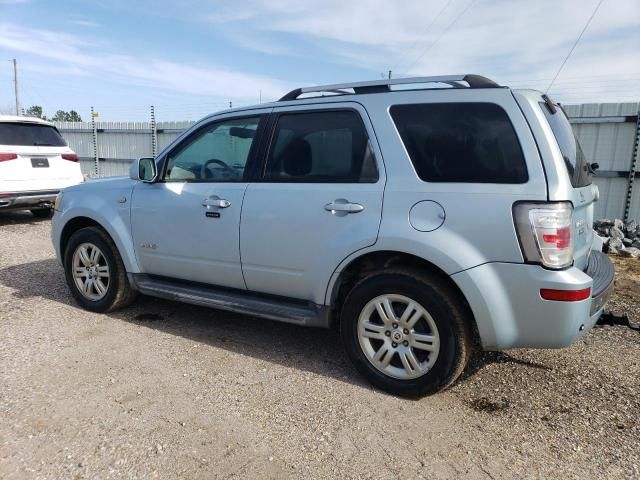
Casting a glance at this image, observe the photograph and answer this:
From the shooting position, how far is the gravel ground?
8.62ft

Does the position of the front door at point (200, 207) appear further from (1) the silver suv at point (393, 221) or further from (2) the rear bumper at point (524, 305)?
(2) the rear bumper at point (524, 305)

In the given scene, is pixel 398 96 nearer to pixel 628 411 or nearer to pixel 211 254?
pixel 211 254

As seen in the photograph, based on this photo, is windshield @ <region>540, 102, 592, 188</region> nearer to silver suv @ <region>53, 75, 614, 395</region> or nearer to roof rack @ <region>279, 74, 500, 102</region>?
silver suv @ <region>53, 75, 614, 395</region>

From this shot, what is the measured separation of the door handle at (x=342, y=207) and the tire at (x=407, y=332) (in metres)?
0.45

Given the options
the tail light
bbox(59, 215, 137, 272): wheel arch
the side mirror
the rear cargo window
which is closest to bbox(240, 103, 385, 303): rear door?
the side mirror

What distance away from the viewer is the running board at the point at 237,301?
3.60 meters

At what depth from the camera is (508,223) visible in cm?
284

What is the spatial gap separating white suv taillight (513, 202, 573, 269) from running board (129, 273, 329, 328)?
4.66ft

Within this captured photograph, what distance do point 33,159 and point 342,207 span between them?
25.1 ft

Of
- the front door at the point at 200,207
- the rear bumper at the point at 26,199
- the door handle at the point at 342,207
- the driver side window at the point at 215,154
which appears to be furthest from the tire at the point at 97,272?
the rear bumper at the point at 26,199

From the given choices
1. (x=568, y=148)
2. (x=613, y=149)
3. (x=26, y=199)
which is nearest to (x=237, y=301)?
(x=568, y=148)

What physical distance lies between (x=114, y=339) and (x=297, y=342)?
5.05ft

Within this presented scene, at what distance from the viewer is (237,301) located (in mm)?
3930

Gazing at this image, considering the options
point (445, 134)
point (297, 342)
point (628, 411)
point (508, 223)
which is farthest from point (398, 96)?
point (628, 411)
